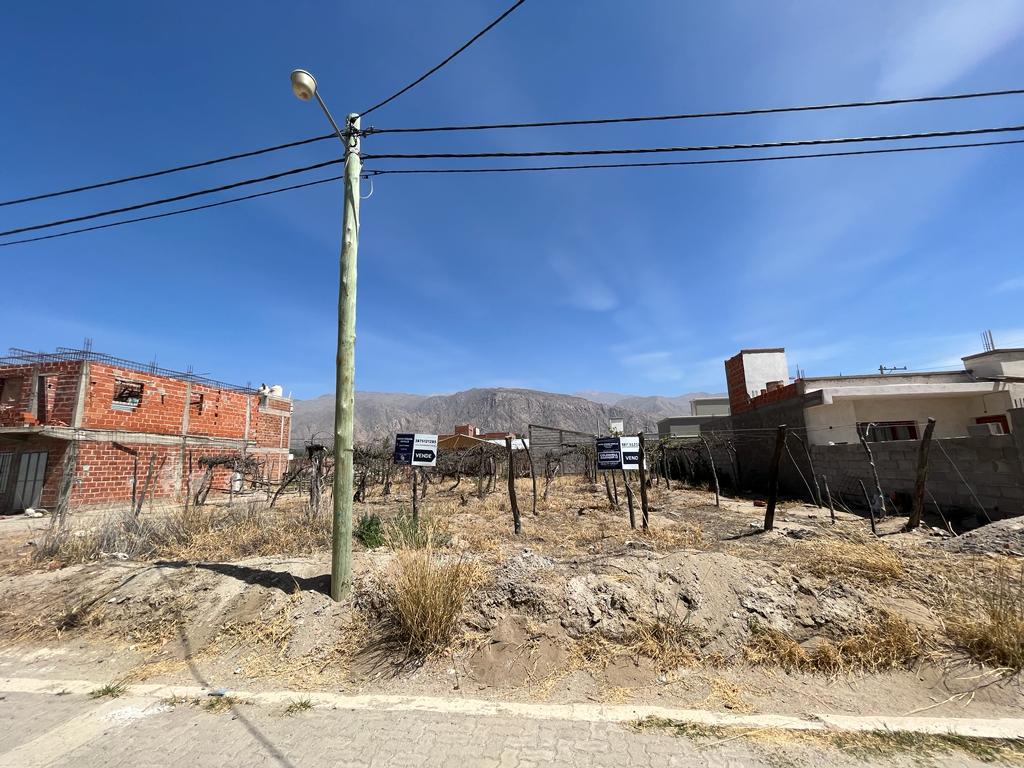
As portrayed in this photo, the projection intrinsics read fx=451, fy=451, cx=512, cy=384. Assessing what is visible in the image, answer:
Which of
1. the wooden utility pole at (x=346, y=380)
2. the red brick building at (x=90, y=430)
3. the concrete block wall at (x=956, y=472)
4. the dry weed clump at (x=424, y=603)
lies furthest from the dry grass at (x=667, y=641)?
the red brick building at (x=90, y=430)

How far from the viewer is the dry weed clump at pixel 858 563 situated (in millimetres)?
4836

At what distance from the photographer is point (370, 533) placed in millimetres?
7633

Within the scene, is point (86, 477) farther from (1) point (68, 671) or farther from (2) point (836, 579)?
(2) point (836, 579)

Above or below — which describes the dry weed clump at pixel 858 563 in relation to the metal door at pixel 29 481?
below

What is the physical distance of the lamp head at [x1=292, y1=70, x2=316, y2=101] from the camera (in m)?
4.79

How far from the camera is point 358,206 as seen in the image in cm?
581

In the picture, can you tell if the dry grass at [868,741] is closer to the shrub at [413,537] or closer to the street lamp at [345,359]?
the shrub at [413,537]

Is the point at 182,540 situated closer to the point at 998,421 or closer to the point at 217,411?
the point at 217,411

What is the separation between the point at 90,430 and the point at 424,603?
69.3 ft

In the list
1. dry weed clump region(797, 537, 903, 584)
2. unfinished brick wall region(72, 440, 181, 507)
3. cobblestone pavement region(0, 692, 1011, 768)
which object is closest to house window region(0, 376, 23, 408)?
unfinished brick wall region(72, 440, 181, 507)

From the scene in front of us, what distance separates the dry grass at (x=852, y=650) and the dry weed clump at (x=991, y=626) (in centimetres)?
31

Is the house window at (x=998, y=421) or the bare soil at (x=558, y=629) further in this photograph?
the house window at (x=998, y=421)

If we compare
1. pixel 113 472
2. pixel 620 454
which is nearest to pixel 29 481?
pixel 113 472

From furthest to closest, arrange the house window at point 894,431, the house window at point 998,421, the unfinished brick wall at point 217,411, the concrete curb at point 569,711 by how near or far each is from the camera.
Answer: the unfinished brick wall at point 217,411 → the house window at point 894,431 → the house window at point 998,421 → the concrete curb at point 569,711
